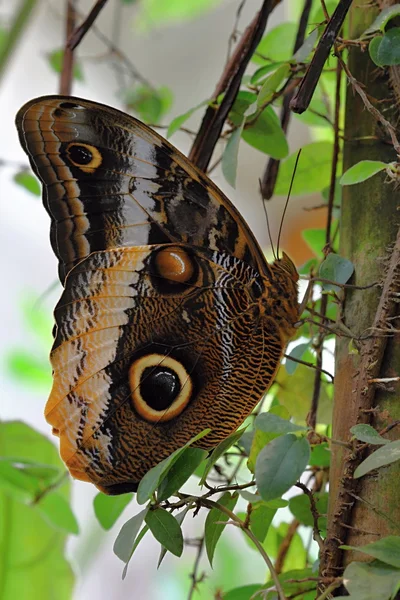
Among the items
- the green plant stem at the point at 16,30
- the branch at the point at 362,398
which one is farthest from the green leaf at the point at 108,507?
the green plant stem at the point at 16,30

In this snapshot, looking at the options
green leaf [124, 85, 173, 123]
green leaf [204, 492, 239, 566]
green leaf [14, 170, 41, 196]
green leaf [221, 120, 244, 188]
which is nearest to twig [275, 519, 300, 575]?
green leaf [204, 492, 239, 566]

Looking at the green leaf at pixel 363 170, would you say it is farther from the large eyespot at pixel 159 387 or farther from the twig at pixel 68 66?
the twig at pixel 68 66

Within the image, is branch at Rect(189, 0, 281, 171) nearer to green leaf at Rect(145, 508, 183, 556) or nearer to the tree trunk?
the tree trunk

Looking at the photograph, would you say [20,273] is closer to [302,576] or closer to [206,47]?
[206,47]

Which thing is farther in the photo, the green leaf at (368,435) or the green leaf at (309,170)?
the green leaf at (309,170)

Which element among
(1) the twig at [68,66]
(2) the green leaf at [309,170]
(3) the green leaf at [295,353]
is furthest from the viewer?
(1) the twig at [68,66]

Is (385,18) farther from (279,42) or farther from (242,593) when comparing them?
(242,593)
